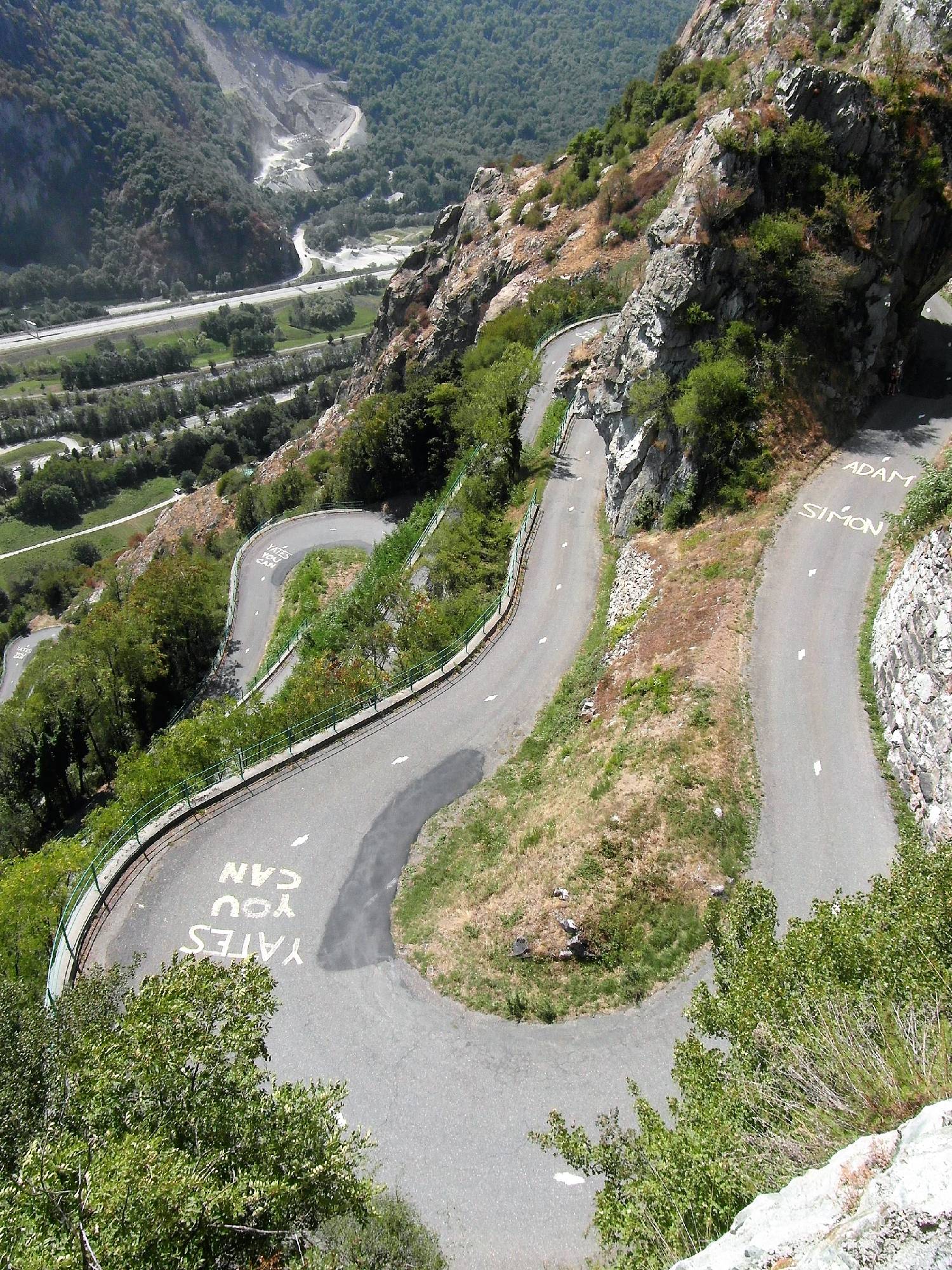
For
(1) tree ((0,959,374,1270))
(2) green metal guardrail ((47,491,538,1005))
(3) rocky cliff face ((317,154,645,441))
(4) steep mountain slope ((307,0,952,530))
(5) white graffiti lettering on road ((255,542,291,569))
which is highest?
(3) rocky cliff face ((317,154,645,441))

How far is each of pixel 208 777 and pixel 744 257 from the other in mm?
30741

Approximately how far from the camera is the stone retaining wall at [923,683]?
58.1ft

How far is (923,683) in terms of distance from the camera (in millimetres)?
19172

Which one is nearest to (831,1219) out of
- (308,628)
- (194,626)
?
(308,628)

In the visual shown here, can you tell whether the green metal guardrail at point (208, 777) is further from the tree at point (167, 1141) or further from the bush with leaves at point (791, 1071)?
the bush with leaves at point (791, 1071)

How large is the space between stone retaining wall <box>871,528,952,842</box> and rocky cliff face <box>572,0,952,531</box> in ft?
39.7

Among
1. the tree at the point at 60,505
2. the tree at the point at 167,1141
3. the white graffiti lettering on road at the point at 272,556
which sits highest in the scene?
A: the tree at the point at 60,505

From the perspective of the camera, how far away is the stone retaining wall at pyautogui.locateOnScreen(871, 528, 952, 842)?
58.1ft

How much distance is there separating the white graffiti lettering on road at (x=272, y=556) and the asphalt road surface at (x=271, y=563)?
0.16 ft

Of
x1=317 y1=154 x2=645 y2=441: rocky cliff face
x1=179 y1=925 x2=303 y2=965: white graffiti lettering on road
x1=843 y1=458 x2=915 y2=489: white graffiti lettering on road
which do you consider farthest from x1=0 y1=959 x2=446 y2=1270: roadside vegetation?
x1=317 y1=154 x2=645 y2=441: rocky cliff face

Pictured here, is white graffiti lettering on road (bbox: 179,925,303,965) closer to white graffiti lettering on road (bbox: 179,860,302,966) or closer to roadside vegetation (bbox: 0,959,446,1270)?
white graffiti lettering on road (bbox: 179,860,302,966)

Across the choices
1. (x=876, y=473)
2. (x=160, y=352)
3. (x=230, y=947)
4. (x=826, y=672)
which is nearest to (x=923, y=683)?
(x=826, y=672)

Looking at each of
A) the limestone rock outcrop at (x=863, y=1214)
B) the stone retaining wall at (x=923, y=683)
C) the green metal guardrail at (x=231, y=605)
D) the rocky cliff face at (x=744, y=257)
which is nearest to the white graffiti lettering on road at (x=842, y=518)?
the rocky cliff face at (x=744, y=257)

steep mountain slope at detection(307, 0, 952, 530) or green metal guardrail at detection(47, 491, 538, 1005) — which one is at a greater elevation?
steep mountain slope at detection(307, 0, 952, 530)
